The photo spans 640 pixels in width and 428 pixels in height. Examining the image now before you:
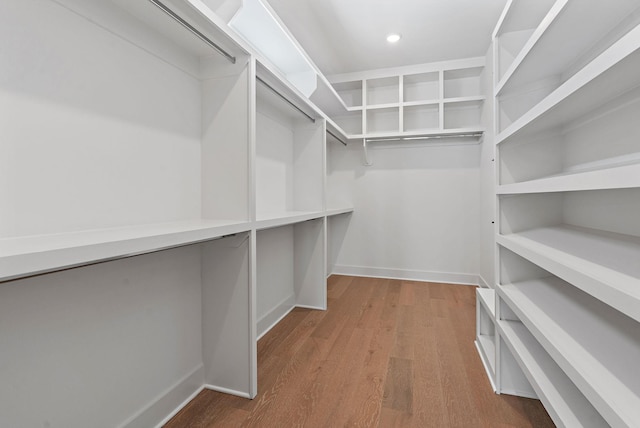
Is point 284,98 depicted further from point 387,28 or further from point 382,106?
point 382,106

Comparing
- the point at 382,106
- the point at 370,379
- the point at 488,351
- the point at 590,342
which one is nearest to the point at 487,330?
the point at 488,351

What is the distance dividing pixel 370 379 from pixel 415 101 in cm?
270

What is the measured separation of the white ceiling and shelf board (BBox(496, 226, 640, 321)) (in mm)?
1754

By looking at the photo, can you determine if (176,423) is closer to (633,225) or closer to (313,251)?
(313,251)

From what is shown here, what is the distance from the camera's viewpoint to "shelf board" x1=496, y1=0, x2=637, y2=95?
948 mm

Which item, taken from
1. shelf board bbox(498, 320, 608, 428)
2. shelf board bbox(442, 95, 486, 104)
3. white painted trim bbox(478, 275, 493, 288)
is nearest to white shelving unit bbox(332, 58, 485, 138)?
shelf board bbox(442, 95, 486, 104)

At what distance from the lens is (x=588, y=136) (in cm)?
126

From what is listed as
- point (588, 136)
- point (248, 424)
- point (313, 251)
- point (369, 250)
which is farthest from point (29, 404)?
point (369, 250)

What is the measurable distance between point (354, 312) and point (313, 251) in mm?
606

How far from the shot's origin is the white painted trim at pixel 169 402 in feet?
3.72

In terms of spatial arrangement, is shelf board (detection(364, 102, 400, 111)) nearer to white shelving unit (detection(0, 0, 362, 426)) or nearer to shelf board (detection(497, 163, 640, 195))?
white shelving unit (detection(0, 0, 362, 426))

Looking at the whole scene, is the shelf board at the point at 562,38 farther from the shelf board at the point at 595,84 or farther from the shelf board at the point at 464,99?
the shelf board at the point at 464,99

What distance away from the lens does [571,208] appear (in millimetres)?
1417

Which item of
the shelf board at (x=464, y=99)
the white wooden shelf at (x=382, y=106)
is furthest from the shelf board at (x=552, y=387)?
the white wooden shelf at (x=382, y=106)
